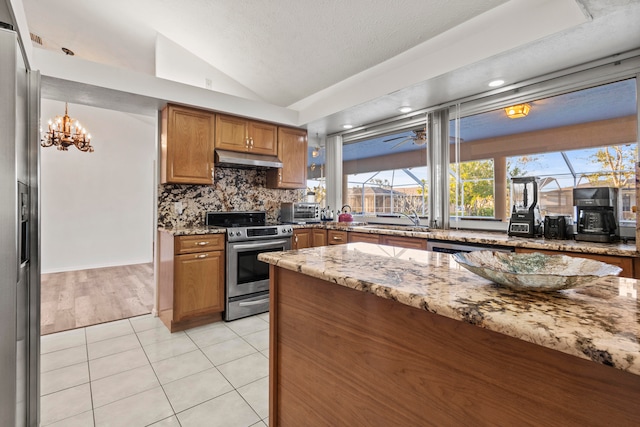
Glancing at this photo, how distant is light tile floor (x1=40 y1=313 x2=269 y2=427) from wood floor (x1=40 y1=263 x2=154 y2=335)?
0.30 metres

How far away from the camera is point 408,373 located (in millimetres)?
879

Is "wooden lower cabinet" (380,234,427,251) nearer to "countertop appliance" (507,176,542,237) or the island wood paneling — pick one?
"countertop appliance" (507,176,542,237)

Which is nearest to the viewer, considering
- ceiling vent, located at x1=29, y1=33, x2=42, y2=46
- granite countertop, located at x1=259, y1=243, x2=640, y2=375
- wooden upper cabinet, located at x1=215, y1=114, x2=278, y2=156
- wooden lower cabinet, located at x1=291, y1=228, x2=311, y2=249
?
granite countertop, located at x1=259, y1=243, x2=640, y2=375

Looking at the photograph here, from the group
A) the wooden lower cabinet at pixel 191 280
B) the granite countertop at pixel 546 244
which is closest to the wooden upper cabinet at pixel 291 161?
the wooden lower cabinet at pixel 191 280

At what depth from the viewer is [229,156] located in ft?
11.3

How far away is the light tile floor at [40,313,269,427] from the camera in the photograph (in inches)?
68.3

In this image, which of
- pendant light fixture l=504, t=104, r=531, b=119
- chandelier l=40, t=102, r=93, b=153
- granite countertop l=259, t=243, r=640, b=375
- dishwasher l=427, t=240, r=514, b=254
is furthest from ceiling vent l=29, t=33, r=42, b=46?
pendant light fixture l=504, t=104, r=531, b=119

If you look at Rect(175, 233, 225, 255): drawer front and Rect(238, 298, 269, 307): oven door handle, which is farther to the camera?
Rect(238, 298, 269, 307): oven door handle

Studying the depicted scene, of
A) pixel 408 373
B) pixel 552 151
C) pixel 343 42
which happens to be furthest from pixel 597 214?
pixel 343 42

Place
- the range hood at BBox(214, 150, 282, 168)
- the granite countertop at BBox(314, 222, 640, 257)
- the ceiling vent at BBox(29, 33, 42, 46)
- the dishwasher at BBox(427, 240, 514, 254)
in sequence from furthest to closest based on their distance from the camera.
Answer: the ceiling vent at BBox(29, 33, 42, 46)
the range hood at BBox(214, 150, 282, 168)
the dishwasher at BBox(427, 240, 514, 254)
the granite countertop at BBox(314, 222, 640, 257)

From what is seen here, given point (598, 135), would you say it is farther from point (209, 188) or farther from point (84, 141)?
point (84, 141)

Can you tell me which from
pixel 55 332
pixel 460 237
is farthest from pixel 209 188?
pixel 460 237

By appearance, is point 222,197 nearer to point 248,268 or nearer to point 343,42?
point 248,268

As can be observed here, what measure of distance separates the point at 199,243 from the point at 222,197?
998 millimetres
